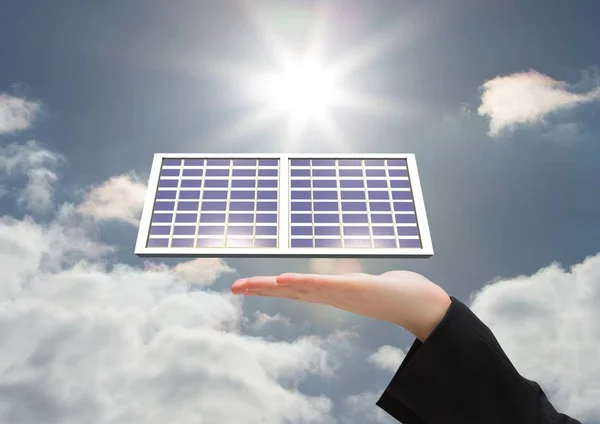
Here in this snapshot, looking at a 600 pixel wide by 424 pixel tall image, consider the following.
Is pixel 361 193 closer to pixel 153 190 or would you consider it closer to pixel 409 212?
pixel 409 212

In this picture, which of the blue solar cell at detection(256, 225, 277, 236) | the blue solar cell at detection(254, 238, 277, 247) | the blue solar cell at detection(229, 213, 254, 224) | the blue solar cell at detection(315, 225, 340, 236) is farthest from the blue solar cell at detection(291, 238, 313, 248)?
the blue solar cell at detection(229, 213, 254, 224)

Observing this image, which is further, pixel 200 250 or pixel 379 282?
pixel 200 250

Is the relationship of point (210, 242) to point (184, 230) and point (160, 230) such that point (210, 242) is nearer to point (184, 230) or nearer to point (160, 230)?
point (184, 230)

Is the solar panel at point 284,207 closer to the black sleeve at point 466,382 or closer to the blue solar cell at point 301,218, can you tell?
the blue solar cell at point 301,218

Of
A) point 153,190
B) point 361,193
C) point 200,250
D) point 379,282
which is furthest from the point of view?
point 361,193

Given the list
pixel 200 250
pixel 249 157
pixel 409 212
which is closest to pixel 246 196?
pixel 249 157

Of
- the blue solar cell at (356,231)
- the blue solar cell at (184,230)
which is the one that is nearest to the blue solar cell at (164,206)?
the blue solar cell at (184,230)

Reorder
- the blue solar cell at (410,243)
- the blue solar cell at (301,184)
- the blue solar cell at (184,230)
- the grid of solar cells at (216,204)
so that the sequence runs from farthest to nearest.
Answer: the blue solar cell at (301,184) → the grid of solar cells at (216,204) → the blue solar cell at (184,230) → the blue solar cell at (410,243)

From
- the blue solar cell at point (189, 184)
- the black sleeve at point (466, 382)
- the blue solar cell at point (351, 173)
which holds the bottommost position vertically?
the black sleeve at point (466, 382)
